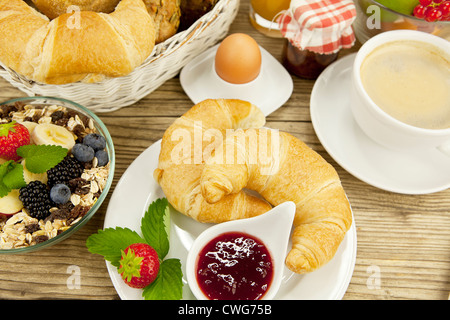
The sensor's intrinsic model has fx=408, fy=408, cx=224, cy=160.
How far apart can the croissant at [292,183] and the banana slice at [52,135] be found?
38cm

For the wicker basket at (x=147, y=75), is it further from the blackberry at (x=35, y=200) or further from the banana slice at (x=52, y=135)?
the blackberry at (x=35, y=200)

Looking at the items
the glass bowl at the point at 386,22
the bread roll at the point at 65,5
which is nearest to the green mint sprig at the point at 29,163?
the bread roll at the point at 65,5

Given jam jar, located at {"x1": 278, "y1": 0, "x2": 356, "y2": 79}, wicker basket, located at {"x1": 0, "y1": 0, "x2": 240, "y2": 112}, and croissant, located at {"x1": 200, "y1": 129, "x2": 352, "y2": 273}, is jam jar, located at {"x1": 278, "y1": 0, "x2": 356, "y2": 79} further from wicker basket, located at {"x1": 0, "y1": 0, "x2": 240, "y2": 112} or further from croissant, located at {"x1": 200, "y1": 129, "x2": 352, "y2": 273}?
croissant, located at {"x1": 200, "y1": 129, "x2": 352, "y2": 273}

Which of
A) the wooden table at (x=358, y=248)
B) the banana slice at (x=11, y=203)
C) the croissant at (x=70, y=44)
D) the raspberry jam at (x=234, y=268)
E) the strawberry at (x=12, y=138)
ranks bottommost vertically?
the wooden table at (x=358, y=248)

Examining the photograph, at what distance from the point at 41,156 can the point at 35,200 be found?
11cm

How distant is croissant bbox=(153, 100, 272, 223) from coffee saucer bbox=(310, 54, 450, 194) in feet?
0.79

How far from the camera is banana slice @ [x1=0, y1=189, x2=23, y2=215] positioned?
3.17 feet

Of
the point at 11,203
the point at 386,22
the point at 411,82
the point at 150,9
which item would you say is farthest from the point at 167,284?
the point at 386,22

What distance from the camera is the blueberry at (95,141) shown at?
1.07 metres

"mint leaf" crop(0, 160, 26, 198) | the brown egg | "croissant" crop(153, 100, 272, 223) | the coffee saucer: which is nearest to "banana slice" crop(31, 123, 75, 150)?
"mint leaf" crop(0, 160, 26, 198)

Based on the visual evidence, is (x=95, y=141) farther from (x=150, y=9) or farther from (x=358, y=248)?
(x=358, y=248)

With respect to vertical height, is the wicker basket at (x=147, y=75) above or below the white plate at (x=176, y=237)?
above

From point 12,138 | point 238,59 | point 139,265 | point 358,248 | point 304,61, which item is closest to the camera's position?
point 139,265

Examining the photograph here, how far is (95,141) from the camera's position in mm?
1067
